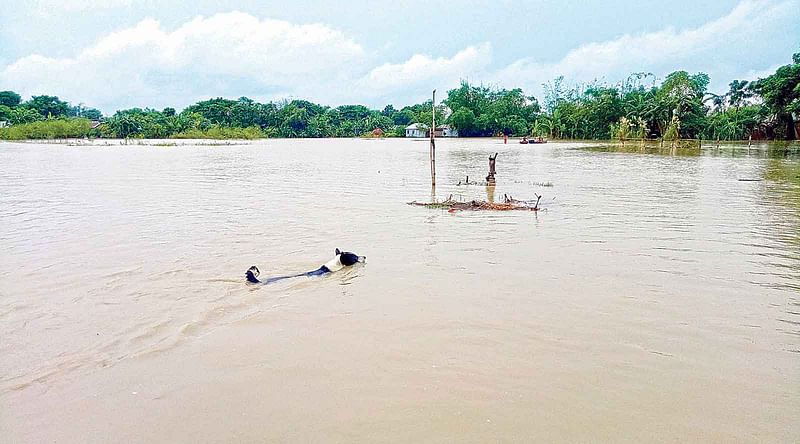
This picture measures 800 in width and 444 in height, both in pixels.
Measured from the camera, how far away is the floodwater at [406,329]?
3305mm

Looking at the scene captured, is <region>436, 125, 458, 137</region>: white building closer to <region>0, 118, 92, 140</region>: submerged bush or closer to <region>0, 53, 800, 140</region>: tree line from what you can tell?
<region>0, 53, 800, 140</region>: tree line

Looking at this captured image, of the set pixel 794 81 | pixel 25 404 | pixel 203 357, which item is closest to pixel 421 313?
pixel 203 357

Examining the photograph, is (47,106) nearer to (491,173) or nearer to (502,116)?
(502,116)

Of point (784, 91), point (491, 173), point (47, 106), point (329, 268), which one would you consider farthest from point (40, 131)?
point (784, 91)

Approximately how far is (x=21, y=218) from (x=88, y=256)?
4372 mm

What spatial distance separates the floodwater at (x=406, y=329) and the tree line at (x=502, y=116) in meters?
31.4

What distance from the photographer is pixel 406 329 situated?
475cm

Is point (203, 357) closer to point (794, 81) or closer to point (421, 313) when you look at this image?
point (421, 313)

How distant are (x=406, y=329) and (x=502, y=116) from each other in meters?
74.1

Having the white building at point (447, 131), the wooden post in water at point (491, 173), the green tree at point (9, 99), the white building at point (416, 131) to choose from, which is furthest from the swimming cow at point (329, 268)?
the green tree at point (9, 99)

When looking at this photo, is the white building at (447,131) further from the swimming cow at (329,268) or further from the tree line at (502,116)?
the swimming cow at (329,268)

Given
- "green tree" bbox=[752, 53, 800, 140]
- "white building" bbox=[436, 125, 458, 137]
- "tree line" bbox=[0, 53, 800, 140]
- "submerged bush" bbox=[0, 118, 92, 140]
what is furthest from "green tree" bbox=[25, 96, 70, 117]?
"green tree" bbox=[752, 53, 800, 140]

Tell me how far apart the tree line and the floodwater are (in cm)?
3145

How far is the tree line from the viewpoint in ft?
143
